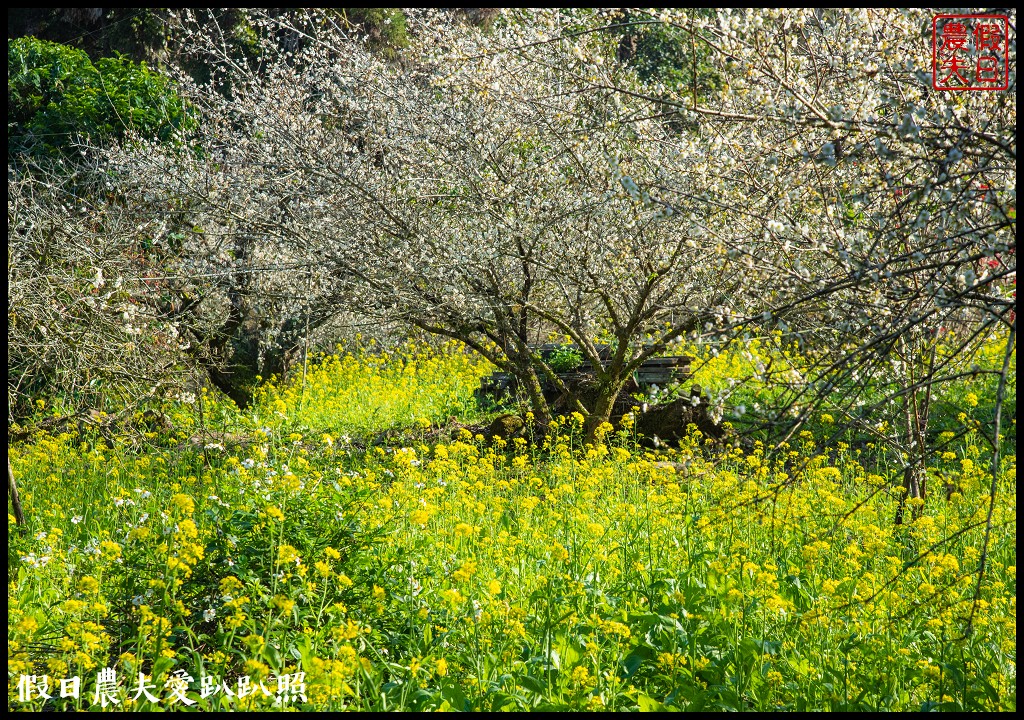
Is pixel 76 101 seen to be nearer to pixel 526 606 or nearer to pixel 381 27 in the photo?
pixel 381 27

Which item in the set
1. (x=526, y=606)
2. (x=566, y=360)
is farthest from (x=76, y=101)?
(x=526, y=606)

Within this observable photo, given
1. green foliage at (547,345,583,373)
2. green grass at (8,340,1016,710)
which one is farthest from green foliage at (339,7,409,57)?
green grass at (8,340,1016,710)

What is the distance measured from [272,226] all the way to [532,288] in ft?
7.70

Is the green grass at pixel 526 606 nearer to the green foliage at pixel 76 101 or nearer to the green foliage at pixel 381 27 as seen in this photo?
the green foliage at pixel 76 101

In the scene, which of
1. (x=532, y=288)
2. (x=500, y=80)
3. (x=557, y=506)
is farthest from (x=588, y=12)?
(x=557, y=506)

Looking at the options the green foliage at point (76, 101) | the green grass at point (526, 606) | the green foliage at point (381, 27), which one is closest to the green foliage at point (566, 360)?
the green grass at point (526, 606)

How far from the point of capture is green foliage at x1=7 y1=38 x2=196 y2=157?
1066 centimetres

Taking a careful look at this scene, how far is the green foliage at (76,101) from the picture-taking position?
35.0 feet

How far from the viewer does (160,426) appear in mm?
8320

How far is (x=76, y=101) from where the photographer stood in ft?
35.0

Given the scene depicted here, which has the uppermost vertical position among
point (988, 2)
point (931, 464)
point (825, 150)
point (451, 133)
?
point (451, 133)

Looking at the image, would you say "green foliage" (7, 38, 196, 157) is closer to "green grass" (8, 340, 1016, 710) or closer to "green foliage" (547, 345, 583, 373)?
"green foliage" (547, 345, 583, 373)

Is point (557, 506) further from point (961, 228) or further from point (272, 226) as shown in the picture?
point (272, 226)

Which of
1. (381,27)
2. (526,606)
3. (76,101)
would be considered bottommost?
(526,606)
